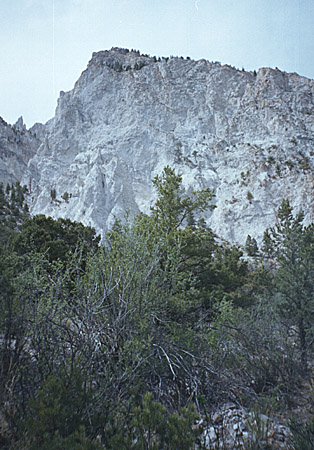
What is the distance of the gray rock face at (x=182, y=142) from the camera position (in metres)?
33.7

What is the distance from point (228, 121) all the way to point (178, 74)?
583 inches

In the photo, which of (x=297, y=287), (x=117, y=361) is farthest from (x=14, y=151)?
(x=117, y=361)

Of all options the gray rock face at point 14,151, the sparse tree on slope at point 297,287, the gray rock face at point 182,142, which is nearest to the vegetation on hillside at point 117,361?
the sparse tree on slope at point 297,287

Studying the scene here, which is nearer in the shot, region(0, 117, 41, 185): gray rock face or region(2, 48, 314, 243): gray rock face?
region(2, 48, 314, 243): gray rock face

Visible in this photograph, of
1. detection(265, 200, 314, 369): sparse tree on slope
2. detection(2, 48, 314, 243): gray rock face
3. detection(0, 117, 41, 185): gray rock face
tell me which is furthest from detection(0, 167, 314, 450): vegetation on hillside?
detection(0, 117, 41, 185): gray rock face

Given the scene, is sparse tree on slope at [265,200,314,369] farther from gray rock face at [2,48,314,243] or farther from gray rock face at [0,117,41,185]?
gray rock face at [0,117,41,185]

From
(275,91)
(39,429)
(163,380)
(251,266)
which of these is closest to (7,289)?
(39,429)

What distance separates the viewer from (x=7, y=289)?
3273 millimetres

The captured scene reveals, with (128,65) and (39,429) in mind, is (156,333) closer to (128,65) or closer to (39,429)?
(39,429)

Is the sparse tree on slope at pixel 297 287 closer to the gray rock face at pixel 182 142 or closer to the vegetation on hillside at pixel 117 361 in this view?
the vegetation on hillside at pixel 117 361

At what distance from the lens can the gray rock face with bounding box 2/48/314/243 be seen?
33.7m

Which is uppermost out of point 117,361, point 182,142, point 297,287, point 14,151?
point 14,151

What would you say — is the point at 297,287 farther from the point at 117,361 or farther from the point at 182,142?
the point at 182,142

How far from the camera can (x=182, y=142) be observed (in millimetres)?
41875
